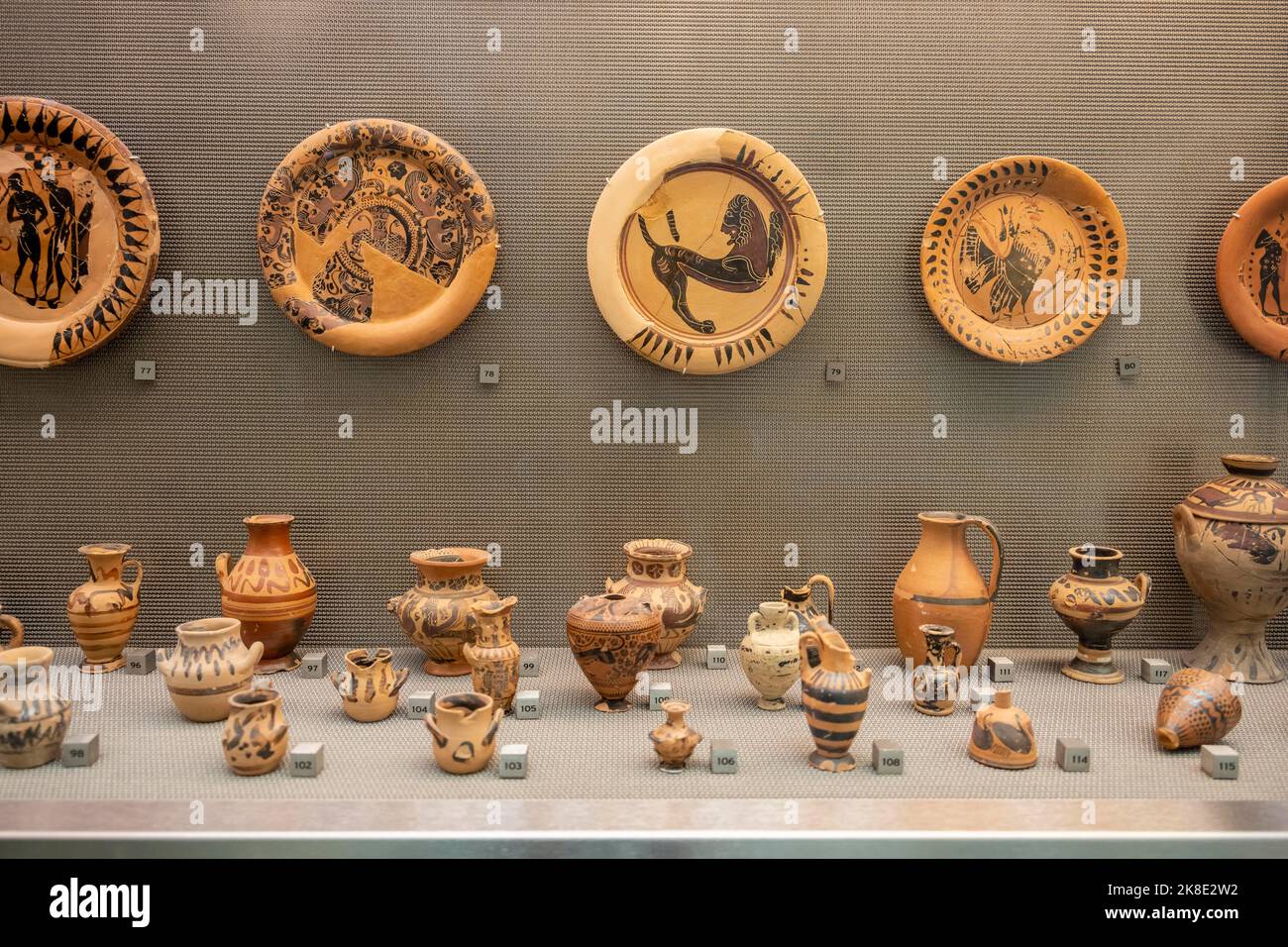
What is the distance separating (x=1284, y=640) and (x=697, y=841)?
7.59 ft

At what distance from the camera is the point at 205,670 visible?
257 cm

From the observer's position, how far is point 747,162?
305cm

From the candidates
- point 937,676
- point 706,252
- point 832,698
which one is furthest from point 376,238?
point 937,676

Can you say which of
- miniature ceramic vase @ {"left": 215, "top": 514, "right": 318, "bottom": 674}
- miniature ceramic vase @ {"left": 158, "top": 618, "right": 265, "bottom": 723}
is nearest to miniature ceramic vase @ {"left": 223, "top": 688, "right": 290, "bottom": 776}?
miniature ceramic vase @ {"left": 158, "top": 618, "right": 265, "bottom": 723}

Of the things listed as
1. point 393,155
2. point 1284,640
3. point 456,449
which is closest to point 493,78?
point 393,155

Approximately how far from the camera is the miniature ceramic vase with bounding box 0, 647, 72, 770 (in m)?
2.34

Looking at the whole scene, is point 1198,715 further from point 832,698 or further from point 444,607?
point 444,607

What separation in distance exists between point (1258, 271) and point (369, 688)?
286cm

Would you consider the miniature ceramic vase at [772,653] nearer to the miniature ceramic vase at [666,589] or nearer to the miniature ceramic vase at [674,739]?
the miniature ceramic vase at [666,589]

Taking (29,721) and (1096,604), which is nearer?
(29,721)

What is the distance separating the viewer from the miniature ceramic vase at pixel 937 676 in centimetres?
271

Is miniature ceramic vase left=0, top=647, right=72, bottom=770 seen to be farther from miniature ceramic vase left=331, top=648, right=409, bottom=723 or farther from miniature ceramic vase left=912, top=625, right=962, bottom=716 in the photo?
miniature ceramic vase left=912, top=625, right=962, bottom=716

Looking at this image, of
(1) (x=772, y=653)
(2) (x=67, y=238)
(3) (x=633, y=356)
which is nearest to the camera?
(1) (x=772, y=653)

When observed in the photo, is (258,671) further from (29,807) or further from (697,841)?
(697,841)
